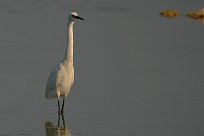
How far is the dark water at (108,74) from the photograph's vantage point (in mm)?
11648

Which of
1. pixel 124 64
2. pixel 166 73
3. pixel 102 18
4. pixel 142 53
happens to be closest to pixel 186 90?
pixel 166 73

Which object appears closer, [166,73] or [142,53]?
[166,73]

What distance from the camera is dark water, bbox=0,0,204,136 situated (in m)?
11.6

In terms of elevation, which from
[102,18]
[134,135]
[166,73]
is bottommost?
[134,135]

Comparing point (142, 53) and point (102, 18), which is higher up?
point (102, 18)

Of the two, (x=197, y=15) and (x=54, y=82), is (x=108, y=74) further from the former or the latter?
(x=197, y=15)

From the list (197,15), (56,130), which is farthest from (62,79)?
(197,15)

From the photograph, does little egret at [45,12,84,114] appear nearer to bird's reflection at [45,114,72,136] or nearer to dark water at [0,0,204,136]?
dark water at [0,0,204,136]

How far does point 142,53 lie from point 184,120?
6.37m

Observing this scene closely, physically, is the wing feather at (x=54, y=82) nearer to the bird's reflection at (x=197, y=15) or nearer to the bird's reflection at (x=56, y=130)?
the bird's reflection at (x=56, y=130)

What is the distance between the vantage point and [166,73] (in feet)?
51.6

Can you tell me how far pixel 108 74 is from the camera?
604 inches

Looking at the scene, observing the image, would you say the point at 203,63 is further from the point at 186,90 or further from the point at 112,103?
the point at 112,103

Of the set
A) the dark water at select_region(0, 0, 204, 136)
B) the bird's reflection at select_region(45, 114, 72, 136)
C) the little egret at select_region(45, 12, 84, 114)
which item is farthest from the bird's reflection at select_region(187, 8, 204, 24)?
the bird's reflection at select_region(45, 114, 72, 136)
